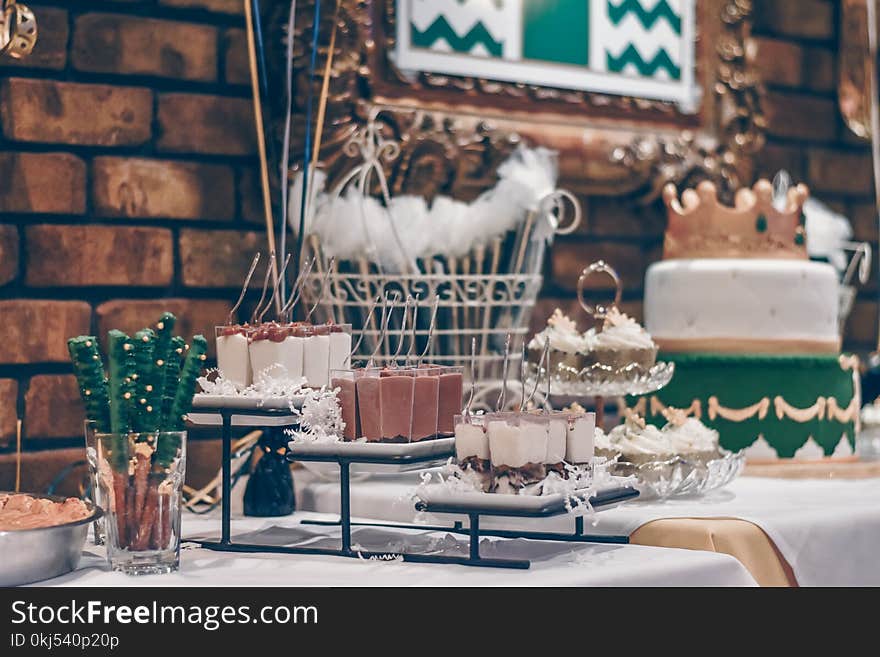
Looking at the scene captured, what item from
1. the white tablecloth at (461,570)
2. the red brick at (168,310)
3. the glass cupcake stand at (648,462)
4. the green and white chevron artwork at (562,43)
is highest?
the green and white chevron artwork at (562,43)

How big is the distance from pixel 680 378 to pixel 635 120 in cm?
72

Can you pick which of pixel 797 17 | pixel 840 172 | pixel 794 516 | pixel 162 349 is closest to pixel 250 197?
pixel 162 349

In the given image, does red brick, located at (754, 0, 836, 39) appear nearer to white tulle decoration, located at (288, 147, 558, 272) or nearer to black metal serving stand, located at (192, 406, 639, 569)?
white tulle decoration, located at (288, 147, 558, 272)

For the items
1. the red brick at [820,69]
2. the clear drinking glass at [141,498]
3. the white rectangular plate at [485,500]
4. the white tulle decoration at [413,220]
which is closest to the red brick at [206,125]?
the white tulle decoration at [413,220]

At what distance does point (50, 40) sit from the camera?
6.92 ft

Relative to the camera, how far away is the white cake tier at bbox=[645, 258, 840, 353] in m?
2.26

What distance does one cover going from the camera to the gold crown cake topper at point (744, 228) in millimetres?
2309

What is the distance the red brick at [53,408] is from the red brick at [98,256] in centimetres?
16

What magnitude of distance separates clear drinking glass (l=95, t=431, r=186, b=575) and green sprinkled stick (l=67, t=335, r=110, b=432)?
3.5 inches

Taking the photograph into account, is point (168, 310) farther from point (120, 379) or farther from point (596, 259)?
point (596, 259)

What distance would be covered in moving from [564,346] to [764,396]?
41cm

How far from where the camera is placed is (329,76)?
7.63 feet

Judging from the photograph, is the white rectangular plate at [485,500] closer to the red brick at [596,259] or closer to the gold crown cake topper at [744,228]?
the gold crown cake topper at [744,228]
